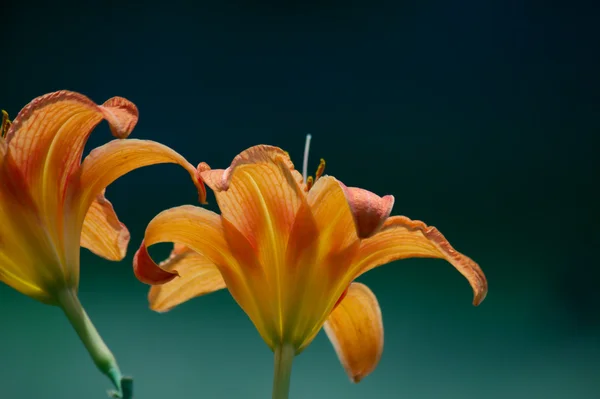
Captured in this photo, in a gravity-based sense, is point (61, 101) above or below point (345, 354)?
above

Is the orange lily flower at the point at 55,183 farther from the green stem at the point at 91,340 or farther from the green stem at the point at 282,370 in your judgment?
the green stem at the point at 282,370

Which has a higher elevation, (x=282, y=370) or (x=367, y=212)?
(x=367, y=212)

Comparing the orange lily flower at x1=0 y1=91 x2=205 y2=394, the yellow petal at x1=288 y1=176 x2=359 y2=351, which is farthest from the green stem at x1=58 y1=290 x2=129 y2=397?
the yellow petal at x1=288 y1=176 x2=359 y2=351

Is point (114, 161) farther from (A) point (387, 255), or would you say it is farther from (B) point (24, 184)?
(A) point (387, 255)

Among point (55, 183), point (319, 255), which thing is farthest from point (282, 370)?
point (55, 183)

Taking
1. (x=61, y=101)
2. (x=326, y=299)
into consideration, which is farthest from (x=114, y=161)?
(x=326, y=299)

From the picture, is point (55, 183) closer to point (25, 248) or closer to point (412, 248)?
point (25, 248)

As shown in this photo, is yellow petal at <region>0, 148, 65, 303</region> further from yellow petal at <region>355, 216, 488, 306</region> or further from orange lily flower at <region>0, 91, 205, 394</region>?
yellow petal at <region>355, 216, 488, 306</region>
